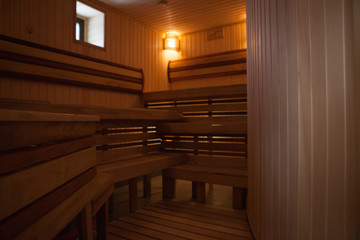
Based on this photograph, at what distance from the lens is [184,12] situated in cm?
386

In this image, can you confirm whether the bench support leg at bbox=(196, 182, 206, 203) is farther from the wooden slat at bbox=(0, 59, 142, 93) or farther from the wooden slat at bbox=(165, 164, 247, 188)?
the wooden slat at bbox=(0, 59, 142, 93)

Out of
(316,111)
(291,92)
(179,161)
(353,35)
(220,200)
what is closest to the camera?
(353,35)

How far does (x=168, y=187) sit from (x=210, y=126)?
812 mm

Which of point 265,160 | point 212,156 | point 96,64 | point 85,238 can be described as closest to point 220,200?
point 212,156

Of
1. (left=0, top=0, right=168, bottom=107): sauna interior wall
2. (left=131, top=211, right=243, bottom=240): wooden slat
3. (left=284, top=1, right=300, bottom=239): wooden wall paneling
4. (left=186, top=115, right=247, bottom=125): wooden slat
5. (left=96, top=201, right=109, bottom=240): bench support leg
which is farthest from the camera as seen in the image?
(left=186, top=115, right=247, bottom=125): wooden slat

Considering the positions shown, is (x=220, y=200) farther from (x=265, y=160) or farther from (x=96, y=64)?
(x=96, y=64)

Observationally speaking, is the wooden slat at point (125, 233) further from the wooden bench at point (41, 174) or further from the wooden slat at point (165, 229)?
the wooden bench at point (41, 174)

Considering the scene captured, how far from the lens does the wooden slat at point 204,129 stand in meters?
2.43

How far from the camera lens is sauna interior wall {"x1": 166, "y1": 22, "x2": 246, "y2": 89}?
13.8 feet

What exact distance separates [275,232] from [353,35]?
87 cm

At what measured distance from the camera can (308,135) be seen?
27.8 inches

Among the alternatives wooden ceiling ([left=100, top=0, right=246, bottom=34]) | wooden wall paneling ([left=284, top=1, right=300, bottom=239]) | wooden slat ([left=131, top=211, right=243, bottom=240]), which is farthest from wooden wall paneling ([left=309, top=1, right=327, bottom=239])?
wooden ceiling ([left=100, top=0, right=246, bottom=34])

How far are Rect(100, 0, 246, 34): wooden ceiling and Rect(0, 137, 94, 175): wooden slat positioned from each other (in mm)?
3163

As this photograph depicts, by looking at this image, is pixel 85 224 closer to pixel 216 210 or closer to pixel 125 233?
pixel 125 233
